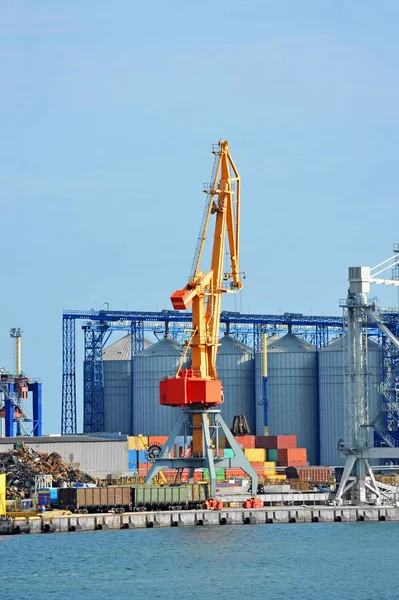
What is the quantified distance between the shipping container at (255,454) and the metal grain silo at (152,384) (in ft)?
56.7

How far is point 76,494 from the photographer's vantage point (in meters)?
98.3

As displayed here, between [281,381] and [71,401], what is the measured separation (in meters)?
20.9

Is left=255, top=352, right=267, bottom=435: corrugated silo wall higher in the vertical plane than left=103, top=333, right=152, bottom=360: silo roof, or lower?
lower

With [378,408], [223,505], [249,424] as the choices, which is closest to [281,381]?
[249,424]

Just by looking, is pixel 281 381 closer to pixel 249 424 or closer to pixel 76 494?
pixel 249 424

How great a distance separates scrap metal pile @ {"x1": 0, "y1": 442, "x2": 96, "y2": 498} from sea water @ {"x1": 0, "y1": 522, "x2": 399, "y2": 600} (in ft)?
50.0

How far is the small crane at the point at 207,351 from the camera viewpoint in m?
102

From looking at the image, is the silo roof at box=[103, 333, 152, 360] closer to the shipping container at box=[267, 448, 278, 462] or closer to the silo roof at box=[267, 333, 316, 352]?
the silo roof at box=[267, 333, 316, 352]

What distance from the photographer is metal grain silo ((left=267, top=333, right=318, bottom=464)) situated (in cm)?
14612

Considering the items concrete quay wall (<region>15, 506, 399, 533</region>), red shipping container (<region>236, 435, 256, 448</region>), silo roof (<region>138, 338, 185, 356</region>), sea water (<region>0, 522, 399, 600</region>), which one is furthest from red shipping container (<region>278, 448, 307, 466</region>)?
sea water (<region>0, 522, 399, 600</region>)

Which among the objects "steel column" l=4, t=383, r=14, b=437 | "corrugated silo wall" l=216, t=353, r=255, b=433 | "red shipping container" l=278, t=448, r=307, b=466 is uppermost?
"corrugated silo wall" l=216, t=353, r=255, b=433

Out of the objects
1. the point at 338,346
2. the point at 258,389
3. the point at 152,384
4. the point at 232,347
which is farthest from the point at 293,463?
the point at 152,384

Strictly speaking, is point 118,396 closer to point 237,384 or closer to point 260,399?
point 237,384

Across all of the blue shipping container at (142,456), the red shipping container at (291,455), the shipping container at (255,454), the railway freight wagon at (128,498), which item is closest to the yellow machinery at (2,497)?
the railway freight wagon at (128,498)
